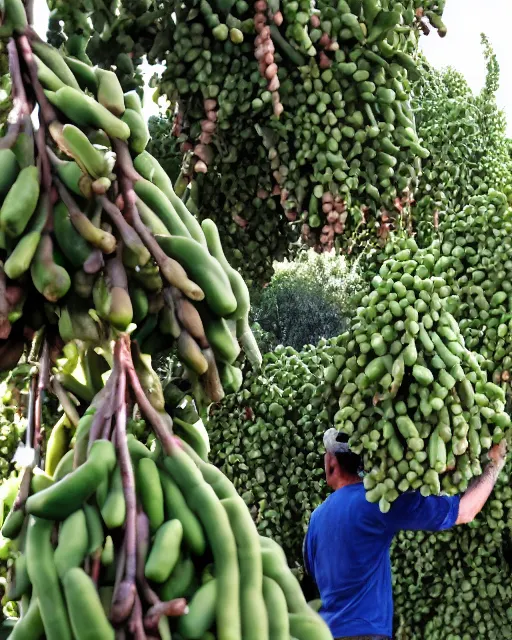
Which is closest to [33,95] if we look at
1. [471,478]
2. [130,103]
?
[130,103]

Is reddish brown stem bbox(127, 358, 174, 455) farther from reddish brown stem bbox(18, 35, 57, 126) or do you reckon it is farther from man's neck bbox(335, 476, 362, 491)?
man's neck bbox(335, 476, 362, 491)

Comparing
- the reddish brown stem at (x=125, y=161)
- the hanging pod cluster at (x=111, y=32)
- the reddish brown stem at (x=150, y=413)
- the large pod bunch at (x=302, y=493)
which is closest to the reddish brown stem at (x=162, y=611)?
the reddish brown stem at (x=150, y=413)

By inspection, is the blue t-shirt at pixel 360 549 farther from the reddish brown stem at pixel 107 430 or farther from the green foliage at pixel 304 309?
the green foliage at pixel 304 309

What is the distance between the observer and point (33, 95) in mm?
906

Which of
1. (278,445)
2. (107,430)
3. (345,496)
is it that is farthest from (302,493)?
(107,430)

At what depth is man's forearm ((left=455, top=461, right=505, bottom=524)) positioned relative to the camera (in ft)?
7.02

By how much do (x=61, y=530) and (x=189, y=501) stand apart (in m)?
0.12

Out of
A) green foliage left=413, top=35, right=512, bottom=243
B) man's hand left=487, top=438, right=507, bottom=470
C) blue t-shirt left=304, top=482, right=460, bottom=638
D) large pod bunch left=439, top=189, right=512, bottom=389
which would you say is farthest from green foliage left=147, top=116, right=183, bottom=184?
man's hand left=487, top=438, right=507, bottom=470

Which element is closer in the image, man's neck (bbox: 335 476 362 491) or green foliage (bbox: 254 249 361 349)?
man's neck (bbox: 335 476 362 491)

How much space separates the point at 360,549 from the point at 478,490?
38 centimetres

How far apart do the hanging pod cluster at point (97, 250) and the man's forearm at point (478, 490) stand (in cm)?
146

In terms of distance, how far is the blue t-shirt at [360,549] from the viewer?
211 centimetres

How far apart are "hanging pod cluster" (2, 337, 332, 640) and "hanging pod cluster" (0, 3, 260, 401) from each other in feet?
0.30

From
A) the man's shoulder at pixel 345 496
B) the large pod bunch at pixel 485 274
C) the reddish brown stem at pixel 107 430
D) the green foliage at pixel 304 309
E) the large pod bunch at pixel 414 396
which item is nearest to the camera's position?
the reddish brown stem at pixel 107 430
